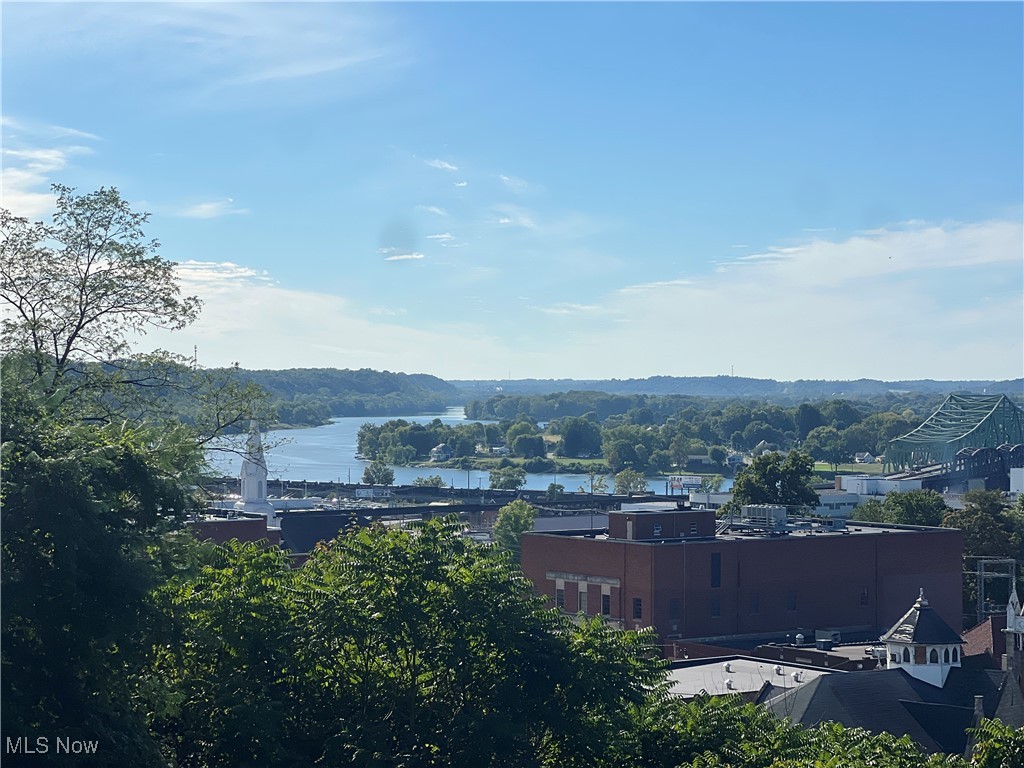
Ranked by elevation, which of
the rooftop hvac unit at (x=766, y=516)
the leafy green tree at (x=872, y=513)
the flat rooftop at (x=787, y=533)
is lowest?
the leafy green tree at (x=872, y=513)

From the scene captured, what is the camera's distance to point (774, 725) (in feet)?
71.4

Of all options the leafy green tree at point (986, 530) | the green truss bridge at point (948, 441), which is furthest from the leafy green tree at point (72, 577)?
the green truss bridge at point (948, 441)

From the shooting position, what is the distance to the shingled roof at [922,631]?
41.9 meters

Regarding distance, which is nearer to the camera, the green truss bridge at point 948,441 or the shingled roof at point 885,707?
the shingled roof at point 885,707

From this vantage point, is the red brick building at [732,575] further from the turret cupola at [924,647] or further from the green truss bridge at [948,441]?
the green truss bridge at [948,441]

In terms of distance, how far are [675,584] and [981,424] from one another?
143 m

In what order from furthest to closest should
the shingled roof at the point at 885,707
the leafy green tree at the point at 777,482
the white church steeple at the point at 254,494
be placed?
the leafy green tree at the point at 777,482
the white church steeple at the point at 254,494
the shingled roof at the point at 885,707

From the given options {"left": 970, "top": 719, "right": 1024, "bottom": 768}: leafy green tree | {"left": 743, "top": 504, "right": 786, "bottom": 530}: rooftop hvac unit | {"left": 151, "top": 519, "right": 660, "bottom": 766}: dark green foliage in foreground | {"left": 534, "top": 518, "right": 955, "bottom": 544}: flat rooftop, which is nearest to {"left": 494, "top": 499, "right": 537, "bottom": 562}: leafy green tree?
{"left": 534, "top": 518, "right": 955, "bottom": 544}: flat rooftop

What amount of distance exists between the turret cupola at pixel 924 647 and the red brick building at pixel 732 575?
1547 cm

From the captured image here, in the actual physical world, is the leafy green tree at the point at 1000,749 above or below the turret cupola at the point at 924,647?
above

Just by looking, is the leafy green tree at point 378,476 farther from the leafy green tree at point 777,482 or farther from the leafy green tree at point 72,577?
the leafy green tree at point 72,577

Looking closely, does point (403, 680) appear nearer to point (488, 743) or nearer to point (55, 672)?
point (488, 743)

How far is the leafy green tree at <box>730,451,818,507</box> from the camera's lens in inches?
3346

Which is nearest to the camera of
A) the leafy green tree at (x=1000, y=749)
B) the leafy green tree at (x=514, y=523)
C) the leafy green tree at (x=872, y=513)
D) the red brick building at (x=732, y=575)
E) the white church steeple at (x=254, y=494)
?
the leafy green tree at (x=1000, y=749)
